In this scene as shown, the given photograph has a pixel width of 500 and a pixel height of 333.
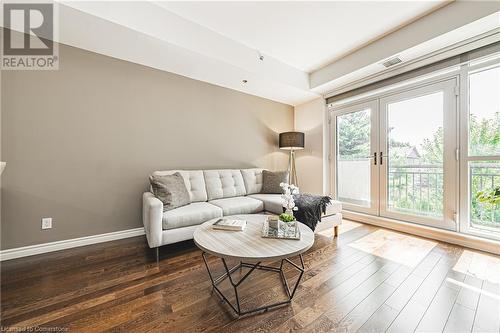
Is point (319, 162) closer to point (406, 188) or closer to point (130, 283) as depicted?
point (406, 188)

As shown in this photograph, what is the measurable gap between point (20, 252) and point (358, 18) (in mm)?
4507

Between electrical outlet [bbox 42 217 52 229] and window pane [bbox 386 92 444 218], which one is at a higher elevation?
window pane [bbox 386 92 444 218]

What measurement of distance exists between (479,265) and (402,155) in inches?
62.9

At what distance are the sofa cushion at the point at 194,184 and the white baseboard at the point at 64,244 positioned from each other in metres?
0.86

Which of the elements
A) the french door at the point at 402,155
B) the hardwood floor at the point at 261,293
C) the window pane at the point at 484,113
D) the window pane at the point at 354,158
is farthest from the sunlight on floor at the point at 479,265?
the window pane at the point at 354,158

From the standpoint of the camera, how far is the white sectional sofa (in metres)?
2.04

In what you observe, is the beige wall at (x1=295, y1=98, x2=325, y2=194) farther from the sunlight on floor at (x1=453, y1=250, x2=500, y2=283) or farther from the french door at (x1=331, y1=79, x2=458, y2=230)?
the sunlight on floor at (x1=453, y1=250, x2=500, y2=283)

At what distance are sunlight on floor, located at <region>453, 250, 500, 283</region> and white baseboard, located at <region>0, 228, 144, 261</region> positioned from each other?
12.0 ft

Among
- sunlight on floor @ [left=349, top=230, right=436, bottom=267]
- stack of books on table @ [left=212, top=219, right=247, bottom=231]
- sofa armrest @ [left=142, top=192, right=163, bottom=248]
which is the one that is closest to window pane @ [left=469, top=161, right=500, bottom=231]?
sunlight on floor @ [left=349, top=230, right=436, bottom=267]

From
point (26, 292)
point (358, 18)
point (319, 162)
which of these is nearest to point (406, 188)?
point (319, 162)

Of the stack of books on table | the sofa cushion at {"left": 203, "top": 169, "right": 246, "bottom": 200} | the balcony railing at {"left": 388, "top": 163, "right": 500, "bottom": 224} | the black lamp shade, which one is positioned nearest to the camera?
the stack of books on table

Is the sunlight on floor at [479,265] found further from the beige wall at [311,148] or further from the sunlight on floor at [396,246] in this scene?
the beige wall at [311,148]

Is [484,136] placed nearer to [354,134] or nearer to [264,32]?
[354,134]

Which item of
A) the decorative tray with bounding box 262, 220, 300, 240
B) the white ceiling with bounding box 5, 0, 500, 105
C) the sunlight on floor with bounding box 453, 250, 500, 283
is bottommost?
the sunlight on floor with bounding box 453, 250, 500, 283
